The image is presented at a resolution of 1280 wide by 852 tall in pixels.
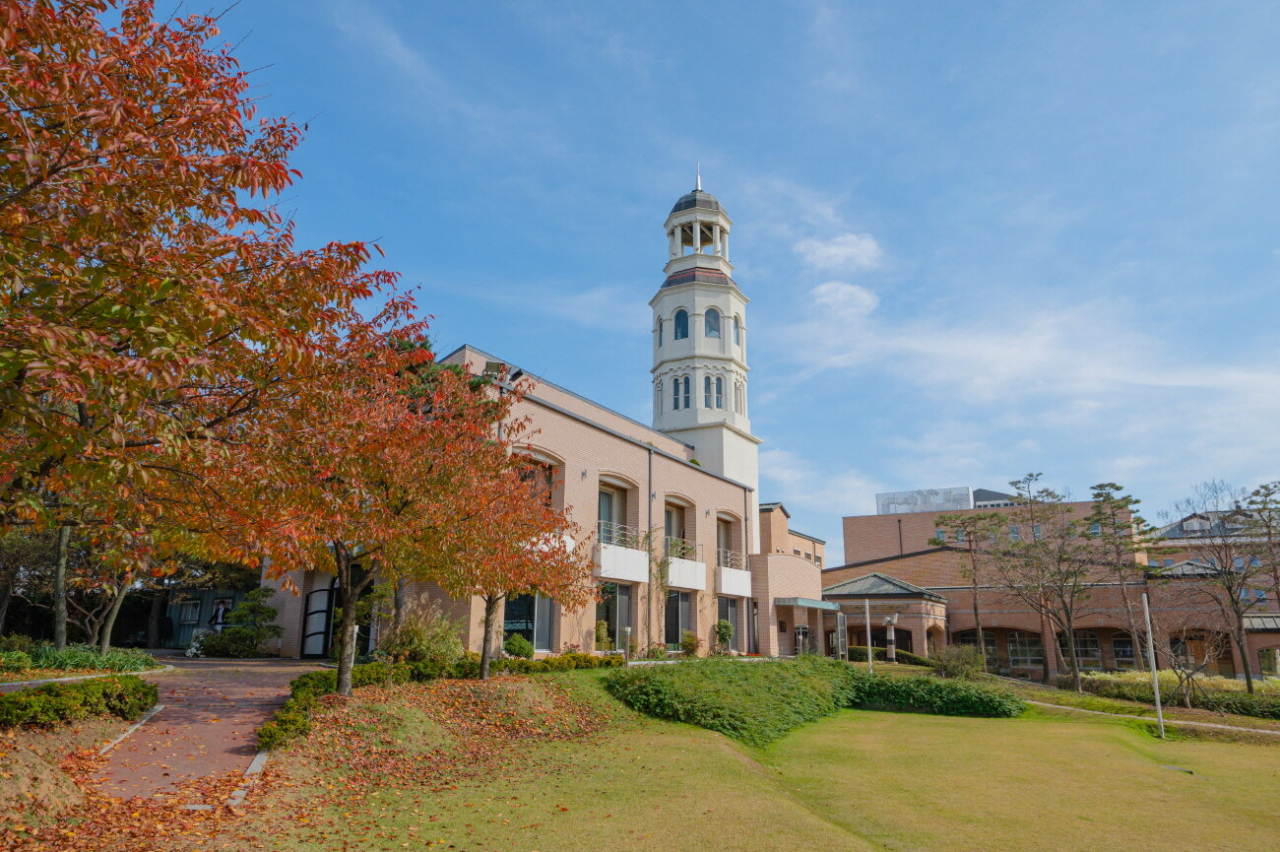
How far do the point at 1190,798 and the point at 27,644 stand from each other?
2377cm

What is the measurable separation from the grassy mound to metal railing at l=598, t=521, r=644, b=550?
6172mm

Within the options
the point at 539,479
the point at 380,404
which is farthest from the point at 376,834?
the point at 539,479

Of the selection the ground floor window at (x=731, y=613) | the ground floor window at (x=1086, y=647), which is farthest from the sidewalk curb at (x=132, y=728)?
the ground floor window at (x=1086, y=647)

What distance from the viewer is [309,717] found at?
1180cm

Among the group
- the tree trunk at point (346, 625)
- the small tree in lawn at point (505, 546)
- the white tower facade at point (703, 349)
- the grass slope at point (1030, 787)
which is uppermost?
the white tower facade at point (703, 349)

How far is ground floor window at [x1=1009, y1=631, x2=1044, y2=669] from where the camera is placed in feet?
148

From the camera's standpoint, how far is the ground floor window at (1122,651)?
43.3 metres

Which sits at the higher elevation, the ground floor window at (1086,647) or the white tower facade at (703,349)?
the white tower facade at (703,349)

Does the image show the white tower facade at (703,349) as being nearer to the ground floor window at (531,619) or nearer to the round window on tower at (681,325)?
the round window on tower at (681,325)

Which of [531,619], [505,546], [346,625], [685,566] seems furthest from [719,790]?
[685,566]

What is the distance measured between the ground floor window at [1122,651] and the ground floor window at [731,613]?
24.0 metres

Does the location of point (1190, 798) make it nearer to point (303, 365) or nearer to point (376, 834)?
point (376, 834)

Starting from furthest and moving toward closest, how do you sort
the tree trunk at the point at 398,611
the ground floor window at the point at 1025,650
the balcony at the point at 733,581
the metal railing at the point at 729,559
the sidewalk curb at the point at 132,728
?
the ground floor window at the point at 1025,650 < the metal railing at the point at 729,559 < the balcony at the point at 733,581 < the tree trunk at the point at 398,611 < the sidewalk curb at the point at 132,728

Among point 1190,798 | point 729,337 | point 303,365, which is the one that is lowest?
point 1190,798
